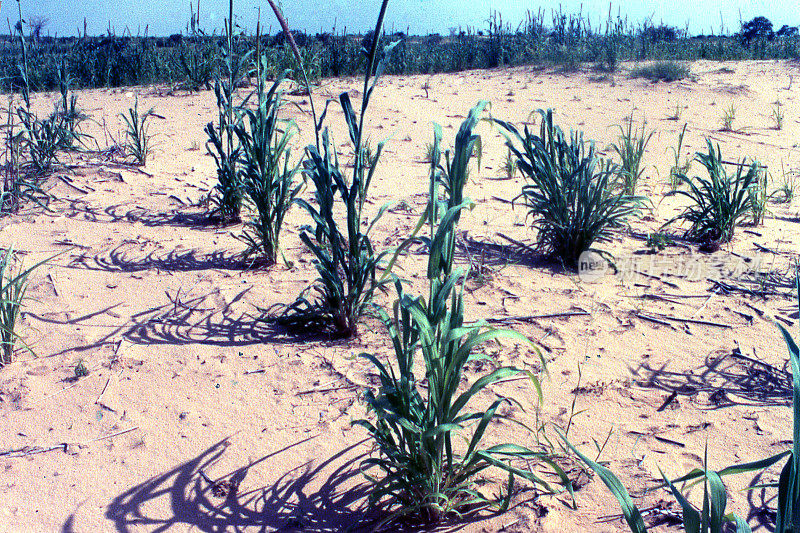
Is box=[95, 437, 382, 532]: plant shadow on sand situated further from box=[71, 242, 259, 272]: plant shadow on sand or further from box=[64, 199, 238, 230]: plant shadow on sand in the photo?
box=[64, 199, 238, 230]: plant shadow on sand

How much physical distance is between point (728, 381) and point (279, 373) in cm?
166

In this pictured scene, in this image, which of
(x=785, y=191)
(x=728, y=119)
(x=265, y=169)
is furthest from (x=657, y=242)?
(x=728, y=119)

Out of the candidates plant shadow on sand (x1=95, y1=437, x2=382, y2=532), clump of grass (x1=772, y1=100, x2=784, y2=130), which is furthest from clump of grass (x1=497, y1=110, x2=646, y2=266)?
clump of grass (x1=772, y1=100, x2=784, y2=130)

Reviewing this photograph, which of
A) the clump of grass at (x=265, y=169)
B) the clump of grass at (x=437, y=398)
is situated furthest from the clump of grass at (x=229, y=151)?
the clump of grass at (x=437, y=398)

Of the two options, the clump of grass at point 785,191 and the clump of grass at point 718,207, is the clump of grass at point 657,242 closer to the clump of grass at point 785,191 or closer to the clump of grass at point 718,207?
the clump of grass at point 718,207

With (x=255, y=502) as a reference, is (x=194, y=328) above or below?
above

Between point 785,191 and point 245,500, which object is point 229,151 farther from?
point 785,191

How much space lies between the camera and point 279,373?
231 centimetres

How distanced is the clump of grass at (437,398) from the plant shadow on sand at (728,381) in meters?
0.85

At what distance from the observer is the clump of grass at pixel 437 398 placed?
1.41 m

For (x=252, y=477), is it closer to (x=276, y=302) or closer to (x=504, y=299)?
(x=276, y=302)

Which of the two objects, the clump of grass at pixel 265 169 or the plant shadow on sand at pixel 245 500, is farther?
the clump of grass at pixel 265 169

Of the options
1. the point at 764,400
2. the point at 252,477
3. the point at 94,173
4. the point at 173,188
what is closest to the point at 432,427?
the point at 252,477

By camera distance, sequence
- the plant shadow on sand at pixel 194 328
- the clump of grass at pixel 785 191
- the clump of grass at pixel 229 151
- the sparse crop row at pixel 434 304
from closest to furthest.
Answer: the sparse crop row at pixel 434 304, the plant shadow on sand at pixel 194 328, the clump of grass at pixel 229 151, the clump of grass at pixel 785 191
